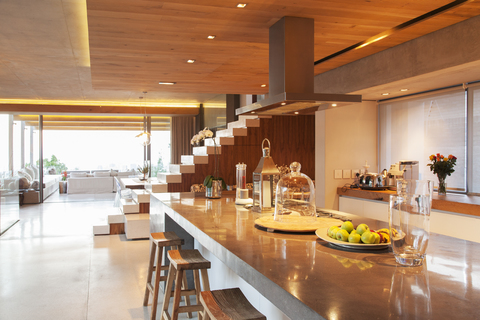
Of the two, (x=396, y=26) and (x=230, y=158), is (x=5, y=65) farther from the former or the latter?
(x=396, y=26)

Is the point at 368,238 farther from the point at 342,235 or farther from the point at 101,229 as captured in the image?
the point at 101,229

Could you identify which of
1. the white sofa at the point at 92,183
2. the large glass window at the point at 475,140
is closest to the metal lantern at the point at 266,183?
the large glass window at the point at 475,140

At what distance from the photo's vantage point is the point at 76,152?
14648 mm

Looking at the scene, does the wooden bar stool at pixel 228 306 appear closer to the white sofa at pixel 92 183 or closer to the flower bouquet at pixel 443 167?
the flower bouquet at pixel 443 167

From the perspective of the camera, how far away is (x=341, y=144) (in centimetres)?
479

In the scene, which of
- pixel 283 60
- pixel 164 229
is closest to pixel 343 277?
pixel 283 60

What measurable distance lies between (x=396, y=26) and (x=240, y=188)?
1778 mm

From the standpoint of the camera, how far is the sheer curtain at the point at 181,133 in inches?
455

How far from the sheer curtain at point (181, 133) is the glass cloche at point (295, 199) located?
949cm

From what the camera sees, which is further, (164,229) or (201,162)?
(201,162)

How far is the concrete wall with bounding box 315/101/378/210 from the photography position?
4742 mm

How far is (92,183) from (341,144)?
35.8 feet

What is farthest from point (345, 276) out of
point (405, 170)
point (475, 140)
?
point (405, 170)

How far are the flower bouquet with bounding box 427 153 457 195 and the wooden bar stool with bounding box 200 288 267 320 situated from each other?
286 centimetres
